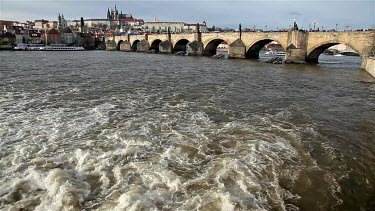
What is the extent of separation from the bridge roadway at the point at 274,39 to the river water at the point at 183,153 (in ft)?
79.5

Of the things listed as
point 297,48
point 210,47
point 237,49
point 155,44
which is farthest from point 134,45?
point 297,48

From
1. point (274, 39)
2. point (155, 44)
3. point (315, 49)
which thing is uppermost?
point (155, 44)

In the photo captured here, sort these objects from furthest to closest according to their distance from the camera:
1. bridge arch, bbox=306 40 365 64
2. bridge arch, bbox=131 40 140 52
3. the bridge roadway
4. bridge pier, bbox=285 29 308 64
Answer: bridge arch, bbox=131 40 140 52 → bridge pier, bbox=285 29 308 64 → bridge arch, bbox=306 40 365 64 → the bridge roadway

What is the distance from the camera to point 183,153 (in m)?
10.1

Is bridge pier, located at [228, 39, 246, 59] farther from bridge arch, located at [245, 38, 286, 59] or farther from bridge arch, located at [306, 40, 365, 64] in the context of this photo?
bridge arch, located at [306, 40, 365, 64]

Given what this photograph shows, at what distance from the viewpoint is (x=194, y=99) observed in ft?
62.1

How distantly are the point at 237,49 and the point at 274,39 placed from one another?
366 inches

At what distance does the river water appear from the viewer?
7438mm

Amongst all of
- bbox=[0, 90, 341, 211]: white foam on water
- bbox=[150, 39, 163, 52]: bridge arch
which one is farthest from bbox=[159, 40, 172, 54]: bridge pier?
bbox=[0, 90, 341, 211]: white foam on water

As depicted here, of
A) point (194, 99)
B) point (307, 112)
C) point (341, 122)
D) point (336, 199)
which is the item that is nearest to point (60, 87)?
point (194, 99)

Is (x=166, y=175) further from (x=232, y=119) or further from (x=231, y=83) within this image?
(x=231, y=83)

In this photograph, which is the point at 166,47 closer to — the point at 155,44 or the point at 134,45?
the point at 155,44

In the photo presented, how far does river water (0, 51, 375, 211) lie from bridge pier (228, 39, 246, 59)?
4311cm

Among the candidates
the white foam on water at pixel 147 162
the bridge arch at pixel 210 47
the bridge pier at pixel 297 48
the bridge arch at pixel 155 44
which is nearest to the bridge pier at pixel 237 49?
the bridge arch at pixel 210 47
